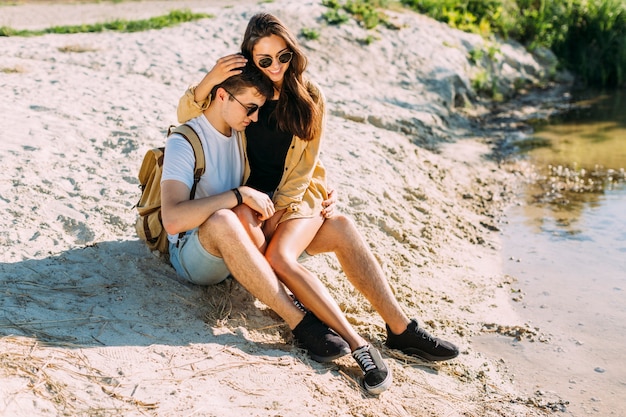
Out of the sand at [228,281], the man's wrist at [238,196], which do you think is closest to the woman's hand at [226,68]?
the man's wrist at [238,196]

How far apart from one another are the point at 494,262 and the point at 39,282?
3.84 m

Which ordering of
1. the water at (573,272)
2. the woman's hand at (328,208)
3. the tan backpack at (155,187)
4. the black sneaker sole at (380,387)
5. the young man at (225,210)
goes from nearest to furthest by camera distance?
the black sneaker sole at (380,387), the young man at (225,210), the tan backpack at (155,187), the woman's hand at (328,208), the water at (573,272)

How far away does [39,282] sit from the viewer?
4.44 meters

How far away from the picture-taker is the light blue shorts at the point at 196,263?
168 inches

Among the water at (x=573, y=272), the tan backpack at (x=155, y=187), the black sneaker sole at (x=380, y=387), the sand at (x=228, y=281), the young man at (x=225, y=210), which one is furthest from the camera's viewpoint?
the water at (x=573, y=272)

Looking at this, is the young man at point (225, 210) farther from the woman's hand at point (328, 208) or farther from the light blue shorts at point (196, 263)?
the woman's hand at point (328, 208)

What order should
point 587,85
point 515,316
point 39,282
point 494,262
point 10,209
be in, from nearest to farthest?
point 39,282 < point 10,209 < point 515,316 < point 494,262 < point 587,85

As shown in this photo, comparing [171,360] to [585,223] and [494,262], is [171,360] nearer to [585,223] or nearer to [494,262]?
[494,262]

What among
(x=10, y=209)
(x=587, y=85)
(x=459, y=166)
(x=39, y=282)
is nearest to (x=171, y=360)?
(x=39, y=282)

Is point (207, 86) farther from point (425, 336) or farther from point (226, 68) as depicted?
point (425, 336)

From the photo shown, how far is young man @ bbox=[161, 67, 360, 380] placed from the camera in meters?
4.11

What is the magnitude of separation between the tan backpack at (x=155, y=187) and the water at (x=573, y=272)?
2.27 metres

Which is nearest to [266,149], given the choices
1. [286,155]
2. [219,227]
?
[286,155]

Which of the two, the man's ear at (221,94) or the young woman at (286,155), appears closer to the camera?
the young woman at (286,155)
